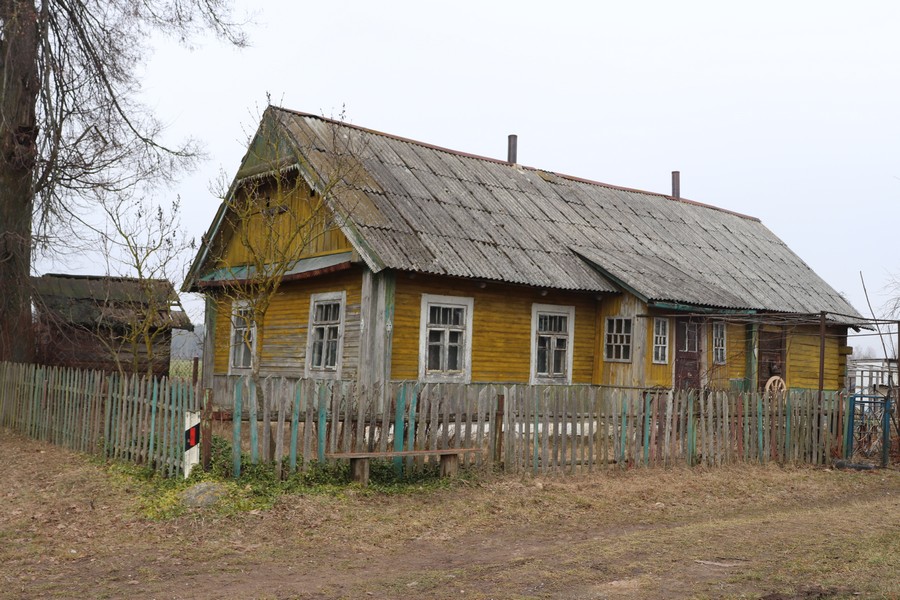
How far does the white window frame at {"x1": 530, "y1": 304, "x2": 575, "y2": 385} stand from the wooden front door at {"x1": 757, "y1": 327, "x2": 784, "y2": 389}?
565 cm

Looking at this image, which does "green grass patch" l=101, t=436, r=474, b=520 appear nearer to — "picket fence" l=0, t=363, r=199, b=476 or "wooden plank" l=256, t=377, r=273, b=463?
"wooden plank" l=256, t=377, r=273, b=463

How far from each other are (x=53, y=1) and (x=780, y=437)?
15.8m

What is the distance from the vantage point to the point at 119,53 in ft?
58.2

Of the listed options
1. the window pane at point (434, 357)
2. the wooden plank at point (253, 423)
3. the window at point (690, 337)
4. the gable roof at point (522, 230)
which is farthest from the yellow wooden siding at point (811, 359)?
the wooden plank at point (253, 423)

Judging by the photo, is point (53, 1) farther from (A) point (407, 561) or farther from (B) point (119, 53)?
(A) point (407, 561)

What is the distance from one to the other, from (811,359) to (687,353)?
6.86 metres

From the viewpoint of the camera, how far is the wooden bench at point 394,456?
994 centimetres

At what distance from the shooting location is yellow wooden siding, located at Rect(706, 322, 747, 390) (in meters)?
18.6

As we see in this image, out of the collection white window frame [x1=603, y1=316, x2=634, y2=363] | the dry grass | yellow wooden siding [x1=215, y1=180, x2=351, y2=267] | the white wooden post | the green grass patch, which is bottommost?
the dry grass

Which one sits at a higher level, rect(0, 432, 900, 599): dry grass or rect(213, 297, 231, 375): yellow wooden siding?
rect(213, 297, 231, 375): yellow wooden siding

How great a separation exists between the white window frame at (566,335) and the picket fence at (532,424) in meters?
3.69

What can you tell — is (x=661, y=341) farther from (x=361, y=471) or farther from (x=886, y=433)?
(x=361, y=471)

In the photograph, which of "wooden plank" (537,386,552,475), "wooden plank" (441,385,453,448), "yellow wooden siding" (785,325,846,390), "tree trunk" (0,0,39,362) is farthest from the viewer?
"yellow wooden siding" (785,325,846,390)

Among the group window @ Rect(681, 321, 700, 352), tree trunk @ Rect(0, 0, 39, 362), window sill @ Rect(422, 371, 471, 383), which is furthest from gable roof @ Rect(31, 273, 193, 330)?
window @ Rect(681, 321, 700, 352)
